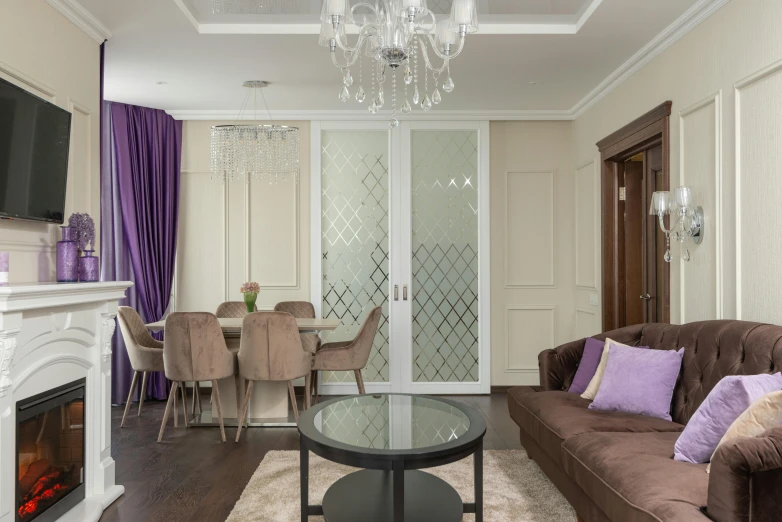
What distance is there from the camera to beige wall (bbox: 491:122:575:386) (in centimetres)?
568

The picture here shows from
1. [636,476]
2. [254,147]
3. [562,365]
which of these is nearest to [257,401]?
[254,147]

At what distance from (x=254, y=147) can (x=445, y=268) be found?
6.91 ft

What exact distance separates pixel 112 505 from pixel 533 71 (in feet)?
13.1

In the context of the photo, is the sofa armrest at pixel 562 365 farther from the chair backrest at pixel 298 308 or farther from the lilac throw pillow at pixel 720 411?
the chair backrest at pixel 298 308

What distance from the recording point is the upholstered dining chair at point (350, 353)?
454cm

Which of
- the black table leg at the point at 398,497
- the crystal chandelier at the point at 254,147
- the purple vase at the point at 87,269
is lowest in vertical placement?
the black table leg at the point at 398,497

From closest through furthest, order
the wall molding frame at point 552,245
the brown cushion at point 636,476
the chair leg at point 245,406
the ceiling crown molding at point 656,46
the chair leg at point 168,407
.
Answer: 1. the brown cushion at point 636,476
2. the ceiling crown molding at point 656,46
3. the chair leg at point 168,407
4. the chair leg at point 245,406
5. the wall molding frame at point 552,245

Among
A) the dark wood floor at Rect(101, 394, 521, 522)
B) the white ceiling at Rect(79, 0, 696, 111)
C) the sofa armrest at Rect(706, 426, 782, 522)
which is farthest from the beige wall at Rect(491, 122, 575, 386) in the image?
the sofa armrest at Rect(706, 426, 782, 522)

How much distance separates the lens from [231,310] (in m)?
5.31

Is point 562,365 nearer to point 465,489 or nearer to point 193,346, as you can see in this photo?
point 465,489

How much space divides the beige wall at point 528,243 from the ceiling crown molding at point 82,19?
3525mm

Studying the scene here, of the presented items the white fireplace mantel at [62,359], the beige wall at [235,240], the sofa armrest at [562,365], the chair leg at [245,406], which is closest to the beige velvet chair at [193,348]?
the chair leg at [245,406]

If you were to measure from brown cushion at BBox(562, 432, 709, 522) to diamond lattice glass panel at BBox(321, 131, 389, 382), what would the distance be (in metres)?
3.22

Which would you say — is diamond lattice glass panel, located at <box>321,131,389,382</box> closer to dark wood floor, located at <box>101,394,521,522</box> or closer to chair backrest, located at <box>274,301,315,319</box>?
chair backrest, located at <box>274,301,315,319</box>
